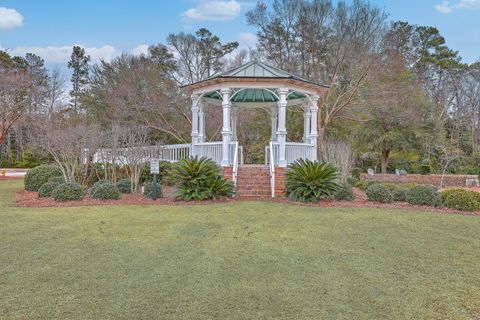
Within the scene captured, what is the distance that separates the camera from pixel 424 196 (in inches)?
408

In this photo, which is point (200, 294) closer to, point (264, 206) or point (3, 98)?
point (264, 206)

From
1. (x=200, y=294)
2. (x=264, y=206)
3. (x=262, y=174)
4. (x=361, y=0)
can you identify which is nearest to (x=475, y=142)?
(x=361, y=0)

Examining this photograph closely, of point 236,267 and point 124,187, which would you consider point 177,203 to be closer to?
point 124,187

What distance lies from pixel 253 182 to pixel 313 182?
228 centimetres

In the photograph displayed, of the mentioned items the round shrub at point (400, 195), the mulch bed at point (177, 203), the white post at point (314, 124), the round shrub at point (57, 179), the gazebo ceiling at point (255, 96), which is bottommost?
the mulch bed at point (177, 203)

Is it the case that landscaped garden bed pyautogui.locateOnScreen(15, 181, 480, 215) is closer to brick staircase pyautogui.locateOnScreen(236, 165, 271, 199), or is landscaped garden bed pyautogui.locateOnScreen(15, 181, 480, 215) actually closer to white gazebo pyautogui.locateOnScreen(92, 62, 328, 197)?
brick staircase pyautogui.locateOnScreen(236, 165, 271, 199)

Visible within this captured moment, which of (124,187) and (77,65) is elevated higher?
(77,65)

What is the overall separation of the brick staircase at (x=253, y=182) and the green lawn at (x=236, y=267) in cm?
353

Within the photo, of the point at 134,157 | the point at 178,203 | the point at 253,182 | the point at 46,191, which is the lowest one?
the point at 178,203

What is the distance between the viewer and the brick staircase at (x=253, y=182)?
11.6 meters

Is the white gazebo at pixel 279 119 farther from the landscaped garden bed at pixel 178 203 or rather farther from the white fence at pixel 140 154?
the landscaped garden bed at pixel 178 203

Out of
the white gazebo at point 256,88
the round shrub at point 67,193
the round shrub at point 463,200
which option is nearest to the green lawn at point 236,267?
the round shrub at point 463,200

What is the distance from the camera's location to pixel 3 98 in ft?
63.8

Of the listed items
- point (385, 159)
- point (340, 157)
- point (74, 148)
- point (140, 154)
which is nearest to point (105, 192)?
point (140, 154)
